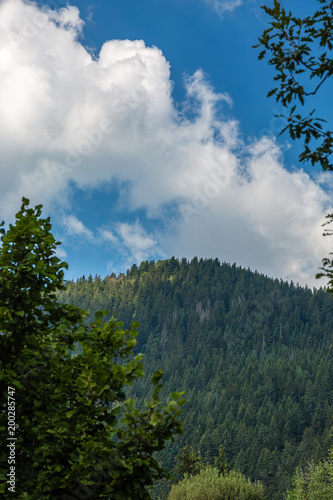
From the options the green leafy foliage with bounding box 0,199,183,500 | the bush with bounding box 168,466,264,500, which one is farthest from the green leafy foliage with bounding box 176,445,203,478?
the green leafy foliage with bounding box 0,199,183,500

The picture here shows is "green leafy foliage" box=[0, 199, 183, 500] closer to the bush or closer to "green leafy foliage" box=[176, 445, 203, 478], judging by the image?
the bush

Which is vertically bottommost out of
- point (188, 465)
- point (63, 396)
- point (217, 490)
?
point (217, 490)

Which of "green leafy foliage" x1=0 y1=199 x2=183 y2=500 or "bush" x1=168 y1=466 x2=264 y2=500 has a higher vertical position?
"green leafy foliage" x1=0 y1=199 x2=183 y2=500

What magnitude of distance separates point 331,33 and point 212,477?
139 feet

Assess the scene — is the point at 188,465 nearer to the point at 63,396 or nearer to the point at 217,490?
the point at 217,490

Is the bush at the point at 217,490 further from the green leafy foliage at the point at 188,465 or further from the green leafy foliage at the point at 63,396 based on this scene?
the green leafy foliage at the point at 63,396

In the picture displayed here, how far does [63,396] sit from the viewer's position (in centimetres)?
629

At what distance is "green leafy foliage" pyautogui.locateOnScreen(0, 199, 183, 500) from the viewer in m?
5.62

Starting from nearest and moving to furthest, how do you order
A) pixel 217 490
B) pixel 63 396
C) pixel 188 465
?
1. pixel 63 396
2. pixel 217 490
3. pixel 188 465

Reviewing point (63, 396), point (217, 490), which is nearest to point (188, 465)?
point (217, 490)

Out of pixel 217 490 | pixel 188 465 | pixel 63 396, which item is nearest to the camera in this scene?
pixel 63 396

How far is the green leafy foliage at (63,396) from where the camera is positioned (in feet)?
18.4

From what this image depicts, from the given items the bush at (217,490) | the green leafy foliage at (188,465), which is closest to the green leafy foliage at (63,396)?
the bush at (217,490)

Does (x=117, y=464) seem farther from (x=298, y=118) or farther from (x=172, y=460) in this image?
(x=172, y=460)
